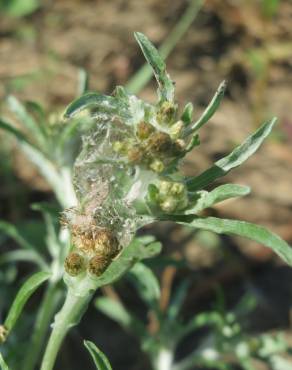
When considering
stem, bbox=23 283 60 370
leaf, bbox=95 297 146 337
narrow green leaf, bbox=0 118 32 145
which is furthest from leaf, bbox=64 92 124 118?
leaf, bbox=95 297 146 337

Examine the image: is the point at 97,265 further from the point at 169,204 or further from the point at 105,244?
the point at 169,204

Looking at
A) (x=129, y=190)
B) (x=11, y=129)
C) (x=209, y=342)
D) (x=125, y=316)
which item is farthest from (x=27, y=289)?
(x=209, y=342)

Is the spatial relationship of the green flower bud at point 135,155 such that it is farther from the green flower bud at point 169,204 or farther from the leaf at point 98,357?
the leaf at point 98,357

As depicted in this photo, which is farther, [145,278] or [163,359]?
[163,359]

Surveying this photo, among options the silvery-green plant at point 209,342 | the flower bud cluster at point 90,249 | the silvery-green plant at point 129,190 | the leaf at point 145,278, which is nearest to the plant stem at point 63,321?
the silvery-green plant at point 129,190

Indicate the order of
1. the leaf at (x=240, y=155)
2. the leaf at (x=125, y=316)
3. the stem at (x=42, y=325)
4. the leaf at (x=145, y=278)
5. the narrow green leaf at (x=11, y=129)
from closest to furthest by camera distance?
the leaf at (x=240, y=155)
the leaf at (x=145, y=278)
the stem at (x=42, y=325)
the narrow green leaf at (x=11, y=129)
the leaf at (x=125, y=316)

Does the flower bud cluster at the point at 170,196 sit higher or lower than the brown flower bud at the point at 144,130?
lower

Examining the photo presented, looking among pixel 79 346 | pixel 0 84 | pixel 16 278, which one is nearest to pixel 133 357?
pixel 79 346
